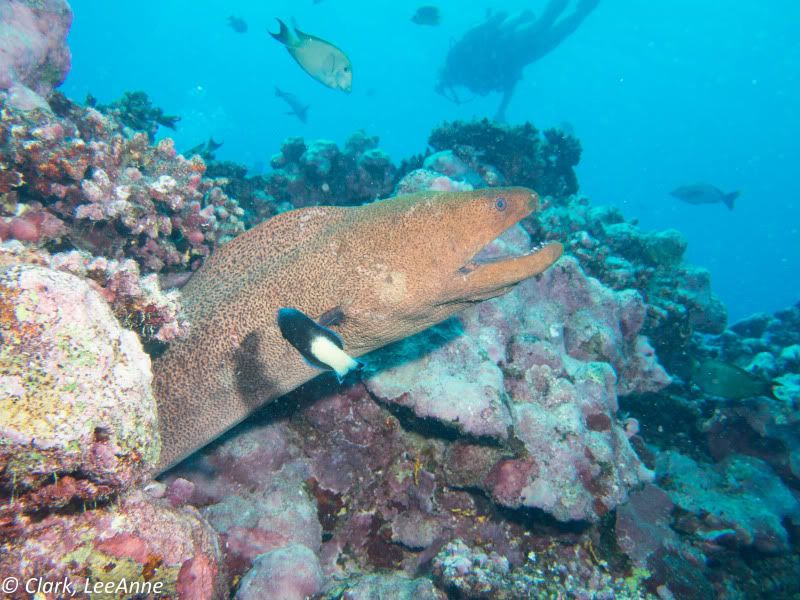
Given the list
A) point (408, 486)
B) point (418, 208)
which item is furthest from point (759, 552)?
point (418, 208)

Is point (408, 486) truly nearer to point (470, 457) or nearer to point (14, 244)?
point (470, 457)

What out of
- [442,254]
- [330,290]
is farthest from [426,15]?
[330,290]

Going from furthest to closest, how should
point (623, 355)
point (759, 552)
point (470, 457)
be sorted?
point (623, 355)
point (759, 552)
point (470, 457)

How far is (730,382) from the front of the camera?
6656 millimetres

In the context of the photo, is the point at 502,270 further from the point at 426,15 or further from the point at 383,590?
the point at 426,15

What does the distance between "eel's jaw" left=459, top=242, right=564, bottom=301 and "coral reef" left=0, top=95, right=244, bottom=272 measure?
8.21 feet

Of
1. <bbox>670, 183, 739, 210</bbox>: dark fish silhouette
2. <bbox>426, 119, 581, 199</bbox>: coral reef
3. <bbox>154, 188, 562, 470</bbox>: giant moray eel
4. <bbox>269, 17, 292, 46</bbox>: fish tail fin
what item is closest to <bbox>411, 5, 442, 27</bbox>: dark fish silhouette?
<bbox>670, 183, 739, 210</bbox>: dark fish silhouette

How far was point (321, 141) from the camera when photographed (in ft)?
29.6

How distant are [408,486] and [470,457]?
0.69 m

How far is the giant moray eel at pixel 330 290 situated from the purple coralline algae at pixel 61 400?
5.53 ft

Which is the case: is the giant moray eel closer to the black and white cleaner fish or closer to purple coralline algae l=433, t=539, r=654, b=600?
the black and white cleaner fish

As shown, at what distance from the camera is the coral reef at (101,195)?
3.25m

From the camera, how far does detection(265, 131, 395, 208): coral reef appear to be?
820cm

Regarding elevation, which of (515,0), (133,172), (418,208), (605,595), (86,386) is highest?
(515,0)
